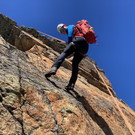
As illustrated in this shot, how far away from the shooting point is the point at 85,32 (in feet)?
18.7

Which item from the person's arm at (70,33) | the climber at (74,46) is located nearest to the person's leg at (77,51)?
the climber at (74,46)

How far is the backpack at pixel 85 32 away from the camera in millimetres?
5724

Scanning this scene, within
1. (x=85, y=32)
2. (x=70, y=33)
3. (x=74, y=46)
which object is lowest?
(x=74, y=46)

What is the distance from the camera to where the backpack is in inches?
225

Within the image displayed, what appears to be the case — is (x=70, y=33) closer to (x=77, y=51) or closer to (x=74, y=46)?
(x=74, y=46)

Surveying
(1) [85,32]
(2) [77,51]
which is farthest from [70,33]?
(2) [77,51]

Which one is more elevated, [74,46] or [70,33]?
[70,33]

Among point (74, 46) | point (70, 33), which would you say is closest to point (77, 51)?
point (74, 46)

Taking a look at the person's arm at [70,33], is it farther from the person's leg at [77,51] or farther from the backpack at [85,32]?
the person's leg at [77,51]

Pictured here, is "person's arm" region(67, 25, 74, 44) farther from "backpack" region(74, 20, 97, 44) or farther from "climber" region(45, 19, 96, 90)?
"backpack" region(74, 20, 97, 44)

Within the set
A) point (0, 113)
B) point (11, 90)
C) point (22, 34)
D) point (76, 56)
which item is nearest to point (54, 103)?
point (11, 90)

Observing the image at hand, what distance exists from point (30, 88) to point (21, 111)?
2.44 feet

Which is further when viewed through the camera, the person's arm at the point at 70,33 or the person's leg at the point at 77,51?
the person's arm at the point at 70,33

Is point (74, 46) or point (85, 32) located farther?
point (85, 32)
